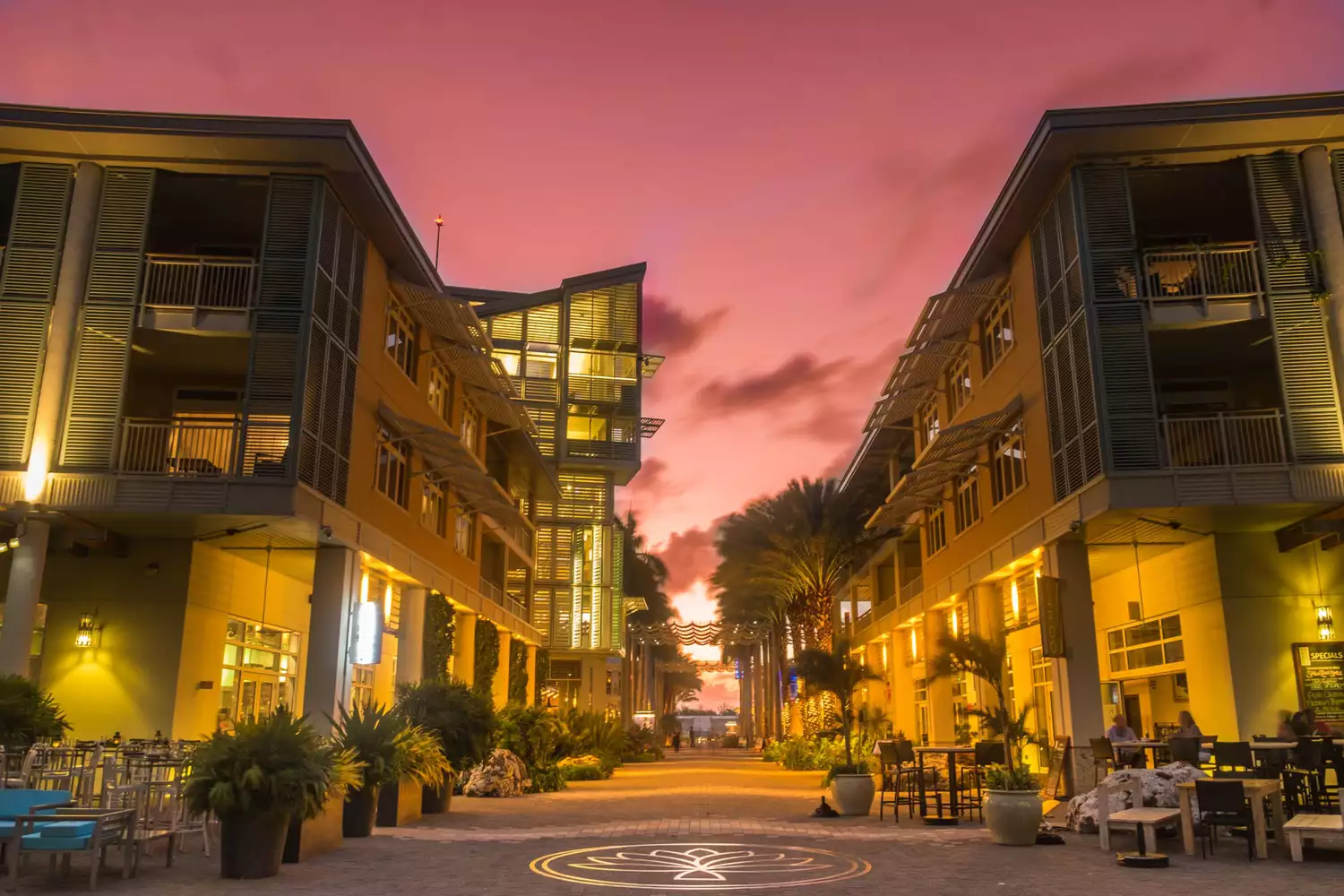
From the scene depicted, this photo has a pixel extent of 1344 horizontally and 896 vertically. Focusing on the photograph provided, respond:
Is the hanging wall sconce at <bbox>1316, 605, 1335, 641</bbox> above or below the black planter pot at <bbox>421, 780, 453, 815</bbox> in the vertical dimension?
above

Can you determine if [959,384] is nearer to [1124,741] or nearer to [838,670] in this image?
[838,670]

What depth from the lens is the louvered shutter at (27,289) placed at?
1769 centimetres

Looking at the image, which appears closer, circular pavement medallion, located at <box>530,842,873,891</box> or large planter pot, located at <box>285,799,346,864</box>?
circular pavement medallion, located at <box>530,842,873,891</box>

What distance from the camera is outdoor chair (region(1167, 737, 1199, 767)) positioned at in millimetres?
13883

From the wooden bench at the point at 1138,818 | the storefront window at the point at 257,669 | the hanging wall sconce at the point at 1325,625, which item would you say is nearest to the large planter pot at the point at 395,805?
the storefront window at the point at 257,669

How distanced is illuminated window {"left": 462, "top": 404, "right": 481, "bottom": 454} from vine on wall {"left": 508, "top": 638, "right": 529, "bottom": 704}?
347 inches

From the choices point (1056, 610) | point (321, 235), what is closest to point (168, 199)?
point (321, 235)

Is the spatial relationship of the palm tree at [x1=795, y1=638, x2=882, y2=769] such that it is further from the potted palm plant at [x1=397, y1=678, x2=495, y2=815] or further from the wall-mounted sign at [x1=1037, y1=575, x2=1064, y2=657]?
the potted palm plant at [x1=397, y1=678, x2=495, y2=815]

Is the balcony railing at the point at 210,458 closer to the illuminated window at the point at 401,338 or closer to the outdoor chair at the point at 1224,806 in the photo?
the illuminated window at the point at 401,338

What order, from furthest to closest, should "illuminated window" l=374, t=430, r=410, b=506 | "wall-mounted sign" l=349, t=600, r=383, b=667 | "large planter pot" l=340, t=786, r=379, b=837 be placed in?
"illuminated window" l=374, t=430, r=410, b=506 < "wall-mounted sign" l=349, t=600, r=383, b=667 < "large planter pot" l=340, t=786, r=379, b=837

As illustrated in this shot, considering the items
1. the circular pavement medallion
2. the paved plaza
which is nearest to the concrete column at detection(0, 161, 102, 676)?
the paved plaza

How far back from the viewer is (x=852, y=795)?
55.7 ft

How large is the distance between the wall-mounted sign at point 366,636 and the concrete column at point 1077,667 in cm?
1342

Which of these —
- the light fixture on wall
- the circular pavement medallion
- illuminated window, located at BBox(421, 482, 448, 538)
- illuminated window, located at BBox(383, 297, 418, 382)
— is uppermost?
illuminated window, located at BBox(383, 297, 418, 382)
